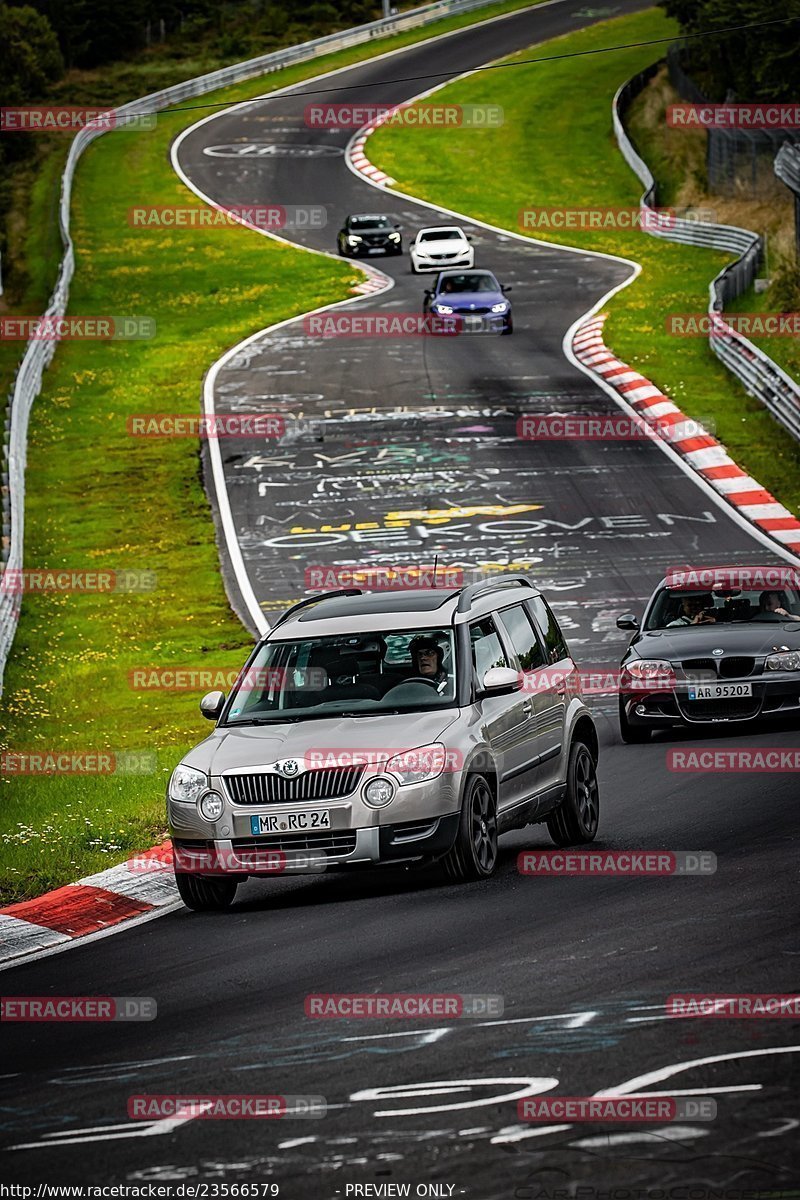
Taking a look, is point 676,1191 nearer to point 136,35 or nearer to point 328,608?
point 328,608

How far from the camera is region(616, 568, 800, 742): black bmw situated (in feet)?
53.9

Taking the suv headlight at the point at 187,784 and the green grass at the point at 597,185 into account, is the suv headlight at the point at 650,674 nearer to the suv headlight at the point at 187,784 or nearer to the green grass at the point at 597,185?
the suv headlight at the point at 187,784

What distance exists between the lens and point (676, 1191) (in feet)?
18.5

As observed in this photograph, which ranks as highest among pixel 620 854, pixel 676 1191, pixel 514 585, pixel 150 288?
pixel 676 1191

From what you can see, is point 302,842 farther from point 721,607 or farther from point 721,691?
point 721,607

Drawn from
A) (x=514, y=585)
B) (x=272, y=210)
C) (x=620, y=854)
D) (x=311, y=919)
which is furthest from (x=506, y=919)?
(x=272, y=210)

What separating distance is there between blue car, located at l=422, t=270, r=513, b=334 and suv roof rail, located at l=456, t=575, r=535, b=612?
29988mm

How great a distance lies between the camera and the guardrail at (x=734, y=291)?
33.4 metres

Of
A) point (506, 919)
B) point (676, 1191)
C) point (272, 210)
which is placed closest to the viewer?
point (676, 1191)

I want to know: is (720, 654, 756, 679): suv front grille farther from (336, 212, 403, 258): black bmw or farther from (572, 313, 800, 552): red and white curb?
(336, 212, 403, 258): black bmw

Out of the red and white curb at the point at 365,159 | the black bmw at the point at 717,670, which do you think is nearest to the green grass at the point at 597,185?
the red and white curb at the point at 365,159

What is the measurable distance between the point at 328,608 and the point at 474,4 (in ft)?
287

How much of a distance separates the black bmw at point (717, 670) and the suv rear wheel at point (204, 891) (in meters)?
6.22

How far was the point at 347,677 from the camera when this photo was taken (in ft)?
39.6
